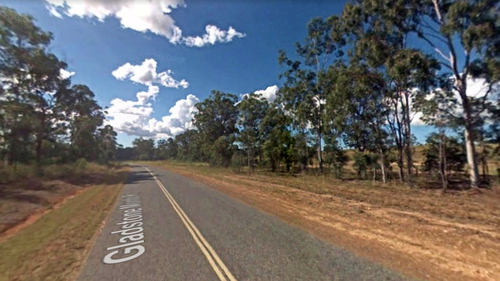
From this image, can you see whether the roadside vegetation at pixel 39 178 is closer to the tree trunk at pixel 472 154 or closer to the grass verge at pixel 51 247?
the grass verge at pixel 51 247

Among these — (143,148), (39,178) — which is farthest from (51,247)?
(143,148)

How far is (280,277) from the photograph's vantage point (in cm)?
374

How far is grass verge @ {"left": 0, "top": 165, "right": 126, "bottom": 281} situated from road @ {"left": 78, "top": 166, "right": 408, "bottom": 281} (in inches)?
13.7

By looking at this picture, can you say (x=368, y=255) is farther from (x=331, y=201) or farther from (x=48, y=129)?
(x=48, y=129)

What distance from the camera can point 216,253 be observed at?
470 cm

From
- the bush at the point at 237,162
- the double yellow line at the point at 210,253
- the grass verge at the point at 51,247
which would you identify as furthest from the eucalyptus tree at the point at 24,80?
the bush at the point at 237,162

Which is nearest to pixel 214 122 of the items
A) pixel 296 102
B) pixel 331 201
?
pixel 296 102

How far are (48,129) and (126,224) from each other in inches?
1114

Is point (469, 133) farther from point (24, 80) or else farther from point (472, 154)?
point (24, 80)

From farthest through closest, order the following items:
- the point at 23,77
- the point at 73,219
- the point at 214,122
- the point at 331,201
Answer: the point at 214,122 < the point at 23,77 < the point at 331,201 < the point at 73,219

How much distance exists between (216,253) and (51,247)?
14.2 ft

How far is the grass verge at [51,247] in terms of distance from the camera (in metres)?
4.14

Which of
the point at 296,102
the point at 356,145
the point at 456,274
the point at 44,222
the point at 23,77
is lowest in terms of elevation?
the point at 44,222

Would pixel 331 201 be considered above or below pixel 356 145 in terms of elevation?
below
